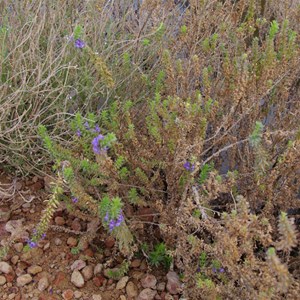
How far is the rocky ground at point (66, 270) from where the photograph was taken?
84.3 inches

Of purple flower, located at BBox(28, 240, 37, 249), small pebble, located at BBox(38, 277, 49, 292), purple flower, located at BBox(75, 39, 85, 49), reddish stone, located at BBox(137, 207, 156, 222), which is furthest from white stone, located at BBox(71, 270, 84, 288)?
purple flower, located at BBox(75, 39, 85, 49)

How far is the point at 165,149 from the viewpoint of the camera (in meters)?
2.08

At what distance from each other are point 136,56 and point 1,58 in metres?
0.66

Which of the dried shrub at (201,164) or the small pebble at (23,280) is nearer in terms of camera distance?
the dried shrub at (201,164)

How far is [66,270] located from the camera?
222 cm

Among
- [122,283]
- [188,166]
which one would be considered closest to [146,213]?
[122,283]

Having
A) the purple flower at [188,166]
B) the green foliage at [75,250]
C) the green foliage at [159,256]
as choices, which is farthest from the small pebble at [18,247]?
the purple flower at [188,166]

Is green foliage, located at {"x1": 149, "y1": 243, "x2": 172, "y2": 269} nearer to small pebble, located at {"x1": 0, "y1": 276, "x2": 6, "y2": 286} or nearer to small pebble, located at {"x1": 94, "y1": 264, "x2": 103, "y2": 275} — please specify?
small pebble, located at {"x1": 94, "y1": 264, "x2": 103, "y2": 275}

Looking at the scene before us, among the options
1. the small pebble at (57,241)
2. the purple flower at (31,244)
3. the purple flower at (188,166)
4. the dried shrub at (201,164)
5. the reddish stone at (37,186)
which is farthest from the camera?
the reddish stone at (37,186)

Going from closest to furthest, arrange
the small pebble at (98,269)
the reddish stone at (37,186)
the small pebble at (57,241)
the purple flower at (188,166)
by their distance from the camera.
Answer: the purple flower at (188,166), the small pebble at (98,269), the small pebble at (57,241), the reddish stone at (37,186)

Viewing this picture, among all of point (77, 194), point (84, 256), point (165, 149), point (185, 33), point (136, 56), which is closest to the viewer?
point (77, 194)

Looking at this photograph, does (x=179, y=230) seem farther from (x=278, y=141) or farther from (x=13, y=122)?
(x=13, y=122)

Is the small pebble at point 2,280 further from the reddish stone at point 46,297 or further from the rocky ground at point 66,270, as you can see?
the reddish stone at point 46,297

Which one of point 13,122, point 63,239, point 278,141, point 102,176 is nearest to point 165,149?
point 102,176
